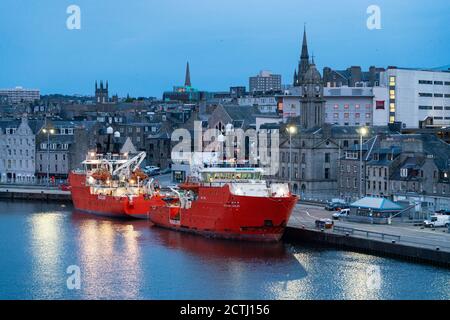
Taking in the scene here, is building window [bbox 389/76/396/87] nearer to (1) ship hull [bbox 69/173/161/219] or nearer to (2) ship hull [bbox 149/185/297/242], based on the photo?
(1) ship hull [bbox 69/173/161/219]

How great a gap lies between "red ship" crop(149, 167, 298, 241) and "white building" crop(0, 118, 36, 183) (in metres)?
40.3

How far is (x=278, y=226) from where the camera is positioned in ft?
181

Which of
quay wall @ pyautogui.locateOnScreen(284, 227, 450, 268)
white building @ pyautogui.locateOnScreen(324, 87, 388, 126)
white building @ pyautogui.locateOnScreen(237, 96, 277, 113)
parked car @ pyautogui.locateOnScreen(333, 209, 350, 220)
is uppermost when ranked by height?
white building @ pyautogui.locateOnScreen(237, 96, 277, 113)

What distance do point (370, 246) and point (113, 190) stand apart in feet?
A: 96.3

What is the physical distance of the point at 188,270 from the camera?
4612cm

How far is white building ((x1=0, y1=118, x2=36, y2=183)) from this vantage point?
3868 inches

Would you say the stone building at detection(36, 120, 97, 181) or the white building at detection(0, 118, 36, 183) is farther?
the white building at detection(0, 118, 36, 183)

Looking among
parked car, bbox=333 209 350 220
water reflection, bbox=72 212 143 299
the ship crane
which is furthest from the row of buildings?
water reflection, bbox=72 212 143 299

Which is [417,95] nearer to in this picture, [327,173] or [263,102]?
[327,173]

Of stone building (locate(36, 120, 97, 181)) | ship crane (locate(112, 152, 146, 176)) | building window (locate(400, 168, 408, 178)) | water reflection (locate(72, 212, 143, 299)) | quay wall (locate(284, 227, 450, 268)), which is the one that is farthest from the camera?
stone building (locate(36, 120, 97, 181))

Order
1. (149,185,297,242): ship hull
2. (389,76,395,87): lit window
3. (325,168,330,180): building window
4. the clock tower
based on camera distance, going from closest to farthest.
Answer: (149,185,297,242): ship hull, (325,168,330,180): building window, the clock tower, (389,76,395,87): lit window

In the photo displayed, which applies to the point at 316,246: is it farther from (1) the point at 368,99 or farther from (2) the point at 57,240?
(1) the point at 368,99
